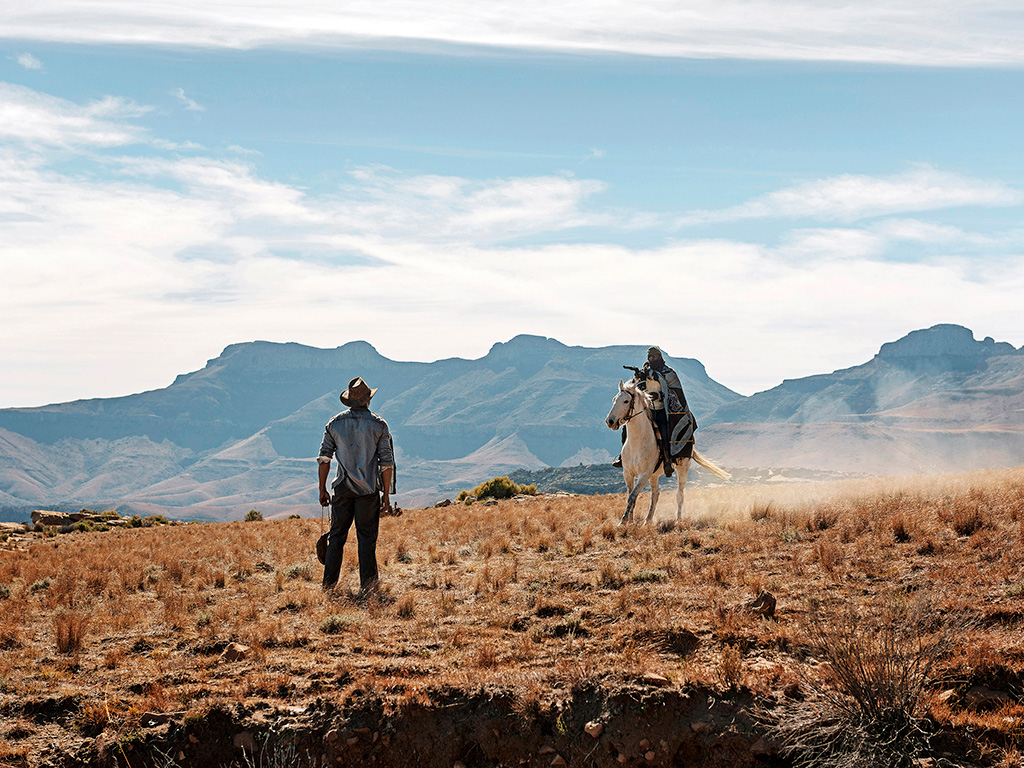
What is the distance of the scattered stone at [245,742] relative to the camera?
6.59 metres

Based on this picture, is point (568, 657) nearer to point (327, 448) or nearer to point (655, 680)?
point (655, 680)

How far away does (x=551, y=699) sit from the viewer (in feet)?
22.2

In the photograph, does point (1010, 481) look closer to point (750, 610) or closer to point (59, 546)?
point (750, 610)

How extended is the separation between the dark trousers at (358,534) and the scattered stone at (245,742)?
4371 millimetres

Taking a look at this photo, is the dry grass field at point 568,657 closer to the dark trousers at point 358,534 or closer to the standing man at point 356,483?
the dark trousers at point 358,534

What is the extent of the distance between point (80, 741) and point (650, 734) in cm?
485

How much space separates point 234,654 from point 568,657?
3.47 m

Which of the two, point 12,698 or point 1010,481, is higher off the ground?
point 1010,481

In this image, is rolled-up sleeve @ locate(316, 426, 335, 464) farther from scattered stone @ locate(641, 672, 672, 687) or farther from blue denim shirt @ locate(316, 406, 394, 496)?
scattered stone @ locate(641, 672, 672, 687)

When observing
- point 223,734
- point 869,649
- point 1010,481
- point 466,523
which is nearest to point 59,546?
point 466,523

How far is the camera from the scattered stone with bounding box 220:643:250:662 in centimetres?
799

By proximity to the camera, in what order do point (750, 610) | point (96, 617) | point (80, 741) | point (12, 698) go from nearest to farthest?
point (80, 741) → point (12, 698) → point (750, 610) → point (96, 617)

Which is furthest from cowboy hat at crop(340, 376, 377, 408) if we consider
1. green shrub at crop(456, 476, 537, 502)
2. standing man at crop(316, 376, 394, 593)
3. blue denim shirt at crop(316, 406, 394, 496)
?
green shrub at crop(456, 476, 537, 502)

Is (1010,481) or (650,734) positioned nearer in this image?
(650,734)
